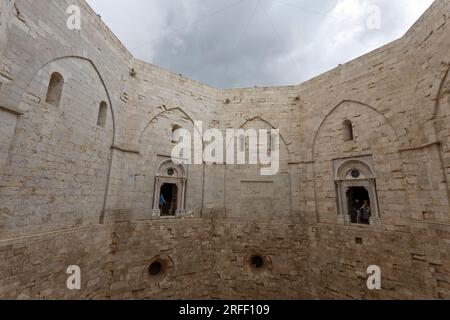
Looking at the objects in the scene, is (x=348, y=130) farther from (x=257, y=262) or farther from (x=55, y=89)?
(x=55, y=89)

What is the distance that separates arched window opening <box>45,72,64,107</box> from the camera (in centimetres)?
494

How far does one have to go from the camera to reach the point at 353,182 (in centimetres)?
688

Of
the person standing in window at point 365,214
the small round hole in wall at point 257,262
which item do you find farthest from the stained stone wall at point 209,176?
the person standing in window at point 365,214

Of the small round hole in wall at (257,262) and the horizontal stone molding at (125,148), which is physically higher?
the horizontal stone molding at (125,148)

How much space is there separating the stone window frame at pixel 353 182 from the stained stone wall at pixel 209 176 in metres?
0.13

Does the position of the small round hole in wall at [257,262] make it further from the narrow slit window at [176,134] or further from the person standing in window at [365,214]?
the narrow slit window at [176,134]

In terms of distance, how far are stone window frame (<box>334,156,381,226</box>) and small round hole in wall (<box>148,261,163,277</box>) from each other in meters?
6.65

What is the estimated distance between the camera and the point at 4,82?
3.84 m

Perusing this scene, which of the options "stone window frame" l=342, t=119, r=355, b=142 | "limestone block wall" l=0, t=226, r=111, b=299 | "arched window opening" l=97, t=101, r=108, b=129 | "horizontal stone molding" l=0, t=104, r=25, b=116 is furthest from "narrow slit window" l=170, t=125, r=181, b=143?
"stone window frame" l=342, t=119, r=355, b=142

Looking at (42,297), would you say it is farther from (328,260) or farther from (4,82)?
(328,260)

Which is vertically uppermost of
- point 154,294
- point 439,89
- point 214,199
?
point 439,89

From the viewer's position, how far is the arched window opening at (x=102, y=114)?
638 centimetres
